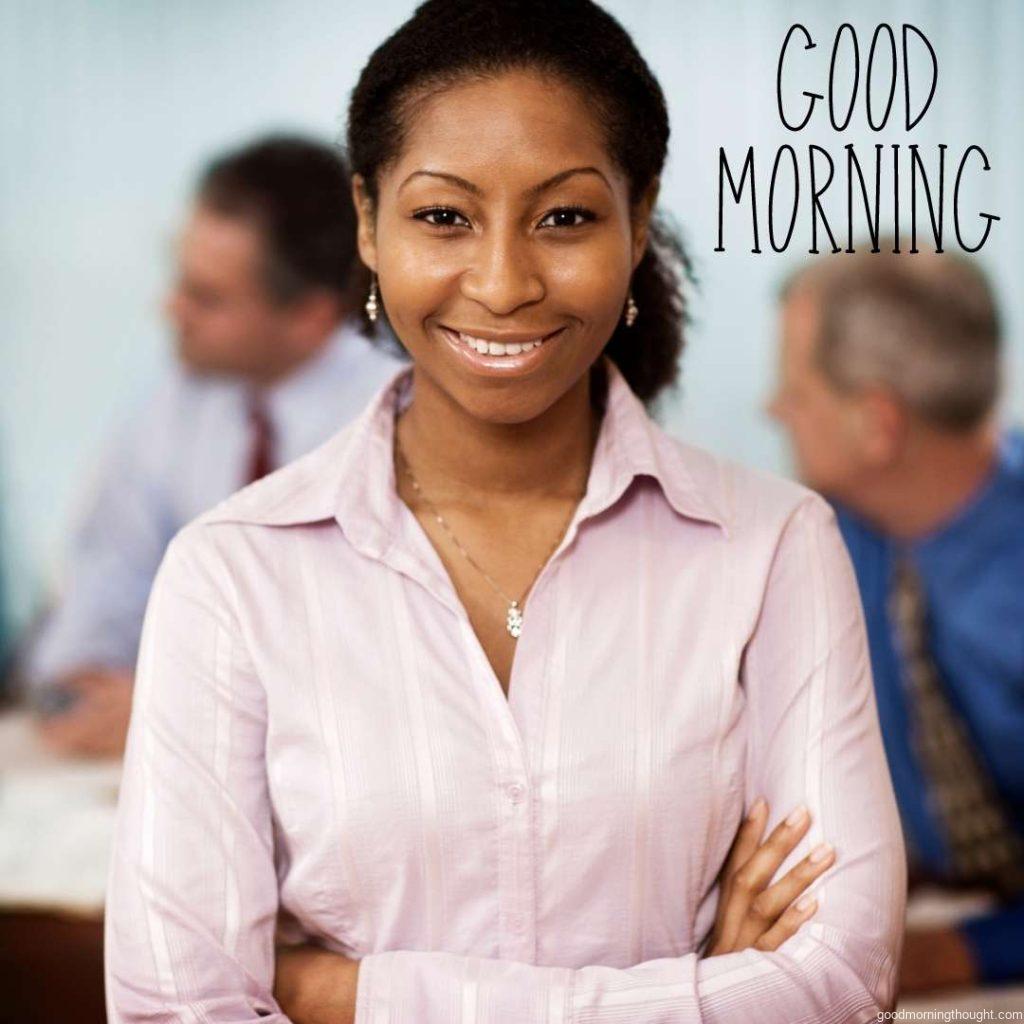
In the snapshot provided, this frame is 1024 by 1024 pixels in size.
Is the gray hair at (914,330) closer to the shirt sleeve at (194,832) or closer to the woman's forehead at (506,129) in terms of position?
the woman's forehead at (506,129)

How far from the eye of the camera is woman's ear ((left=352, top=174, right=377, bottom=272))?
174 cm

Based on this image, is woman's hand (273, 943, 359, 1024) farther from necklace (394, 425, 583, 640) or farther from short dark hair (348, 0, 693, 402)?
short dark hair (348, 0, 693, 402)

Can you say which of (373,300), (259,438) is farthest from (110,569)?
(373,300)

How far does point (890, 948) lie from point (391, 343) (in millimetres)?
919

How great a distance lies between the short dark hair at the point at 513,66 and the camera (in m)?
1.61

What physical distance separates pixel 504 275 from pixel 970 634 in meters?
2.50

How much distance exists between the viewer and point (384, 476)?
1.77m

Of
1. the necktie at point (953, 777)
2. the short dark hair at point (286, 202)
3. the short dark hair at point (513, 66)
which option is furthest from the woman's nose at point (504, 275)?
the short dark hair at point (286, 202)

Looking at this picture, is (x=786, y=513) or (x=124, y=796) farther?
(x=786, y=513)

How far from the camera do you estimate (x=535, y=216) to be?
1600 mm

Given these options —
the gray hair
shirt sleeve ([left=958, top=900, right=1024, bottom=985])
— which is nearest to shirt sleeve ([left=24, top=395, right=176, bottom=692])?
the gray hair

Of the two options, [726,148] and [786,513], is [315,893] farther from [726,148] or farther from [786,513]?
[726,148]

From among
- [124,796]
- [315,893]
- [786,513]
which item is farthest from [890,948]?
[124,796]

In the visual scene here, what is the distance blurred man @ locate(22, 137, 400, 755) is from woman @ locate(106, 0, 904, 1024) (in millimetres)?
2442
